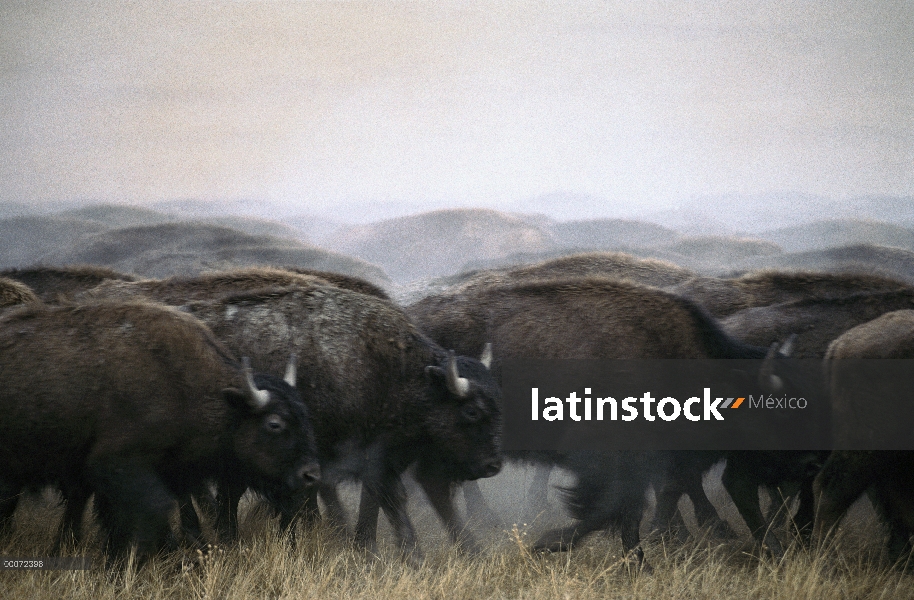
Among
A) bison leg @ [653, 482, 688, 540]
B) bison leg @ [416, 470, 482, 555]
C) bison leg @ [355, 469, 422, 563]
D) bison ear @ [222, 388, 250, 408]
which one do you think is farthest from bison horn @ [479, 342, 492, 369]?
bison ear @ [222, 388, 250, 408]

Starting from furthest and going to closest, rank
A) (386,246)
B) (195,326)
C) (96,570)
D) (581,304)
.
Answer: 1. (386,246)
2. (581,304)
3. (195,326)
4. (96,570)

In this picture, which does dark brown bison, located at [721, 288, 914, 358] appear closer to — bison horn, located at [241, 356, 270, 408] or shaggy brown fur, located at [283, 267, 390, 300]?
shaggy brown fur, located at [283, 267, 390, 300]

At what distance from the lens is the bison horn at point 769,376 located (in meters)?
5.25

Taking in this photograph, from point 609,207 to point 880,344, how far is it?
18.8 feet

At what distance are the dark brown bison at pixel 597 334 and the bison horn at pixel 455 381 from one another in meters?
0.57

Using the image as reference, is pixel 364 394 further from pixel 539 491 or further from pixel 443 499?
pixel 539 491

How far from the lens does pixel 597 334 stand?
556cm

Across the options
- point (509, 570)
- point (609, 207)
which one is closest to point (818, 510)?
point (509, 570)

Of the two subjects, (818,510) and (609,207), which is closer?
(818,510)

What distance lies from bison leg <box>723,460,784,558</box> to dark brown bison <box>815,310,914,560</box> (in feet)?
1.25

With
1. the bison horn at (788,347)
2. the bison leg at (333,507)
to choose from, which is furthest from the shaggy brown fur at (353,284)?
the bison horn at (788,347)

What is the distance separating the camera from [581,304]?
5773 mm

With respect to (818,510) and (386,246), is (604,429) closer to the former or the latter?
(818,510)

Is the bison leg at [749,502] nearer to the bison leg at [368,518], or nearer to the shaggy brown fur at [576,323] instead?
the shaggy brown fur at [576,323]
